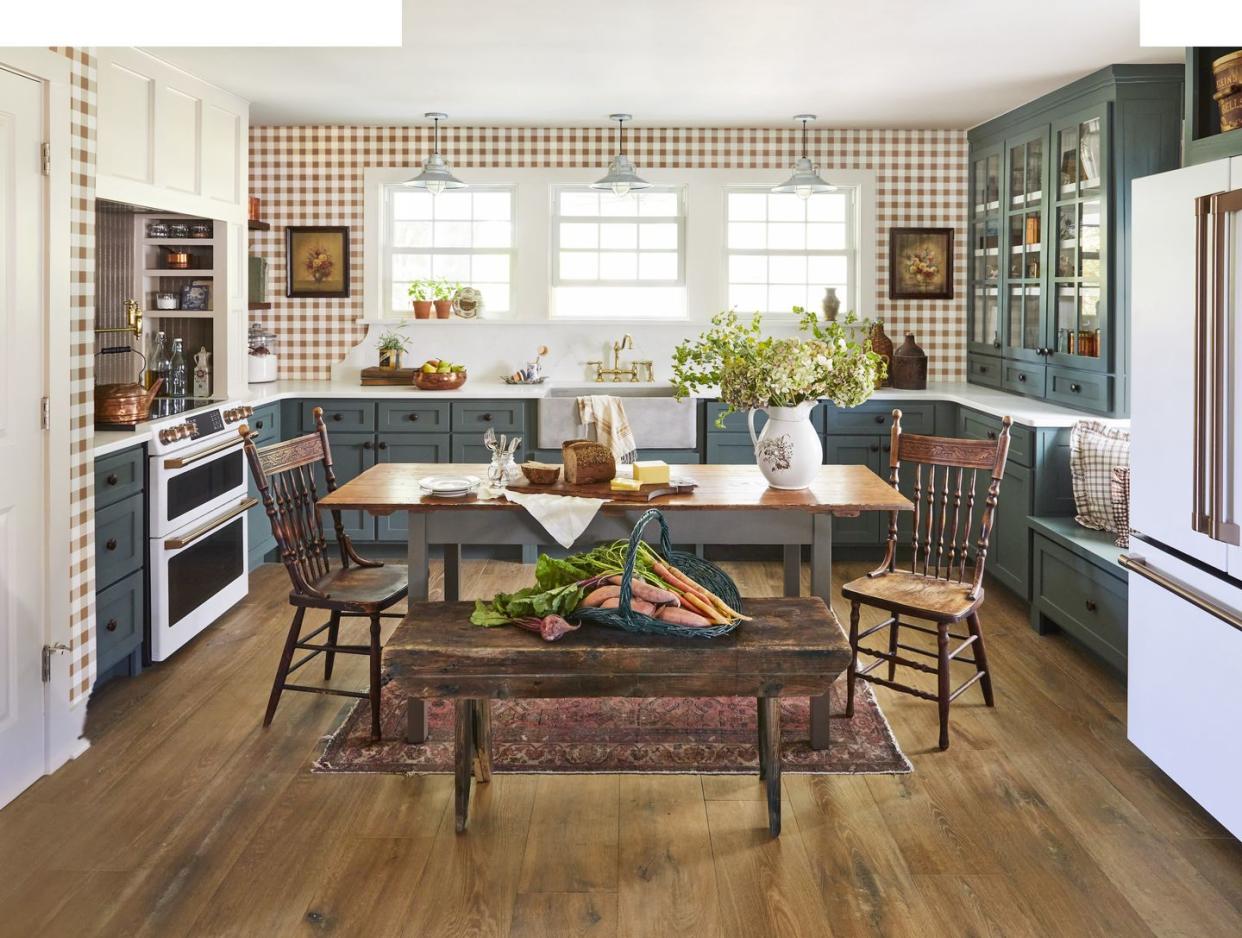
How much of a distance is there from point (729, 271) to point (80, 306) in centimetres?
427

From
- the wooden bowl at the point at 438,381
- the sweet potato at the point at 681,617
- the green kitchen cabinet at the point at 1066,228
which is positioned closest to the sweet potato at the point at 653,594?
the sweet potato at the point at 681,617

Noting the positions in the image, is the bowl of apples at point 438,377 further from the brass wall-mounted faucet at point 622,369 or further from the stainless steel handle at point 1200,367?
the stainless steel handle at point 1200,367

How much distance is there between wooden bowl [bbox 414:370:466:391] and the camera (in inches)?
249

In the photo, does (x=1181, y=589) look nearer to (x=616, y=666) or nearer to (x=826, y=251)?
(x=616, y=666)

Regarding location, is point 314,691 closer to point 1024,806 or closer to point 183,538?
point 183,538

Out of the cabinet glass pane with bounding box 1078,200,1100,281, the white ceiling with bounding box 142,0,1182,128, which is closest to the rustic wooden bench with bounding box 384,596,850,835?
the white ceiling with bounding box 142,0,1182,128

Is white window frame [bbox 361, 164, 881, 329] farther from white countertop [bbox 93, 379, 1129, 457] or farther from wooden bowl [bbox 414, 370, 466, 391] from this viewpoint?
wooden bowl [bbox 414, 370, 466, 391]

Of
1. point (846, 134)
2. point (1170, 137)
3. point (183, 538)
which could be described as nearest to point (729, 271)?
point (846, 134)

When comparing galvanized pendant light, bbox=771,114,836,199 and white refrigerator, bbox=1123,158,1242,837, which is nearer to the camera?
white refrigerator, bbox=1123,158,1242,837

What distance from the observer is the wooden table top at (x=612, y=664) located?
2.76 meters

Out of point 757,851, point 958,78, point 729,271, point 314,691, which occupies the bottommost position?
point 757,851

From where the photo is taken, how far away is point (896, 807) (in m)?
3.10

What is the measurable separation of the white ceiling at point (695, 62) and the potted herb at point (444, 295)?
965mm

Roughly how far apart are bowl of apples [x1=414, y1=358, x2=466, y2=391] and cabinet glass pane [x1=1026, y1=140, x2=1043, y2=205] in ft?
10.5
